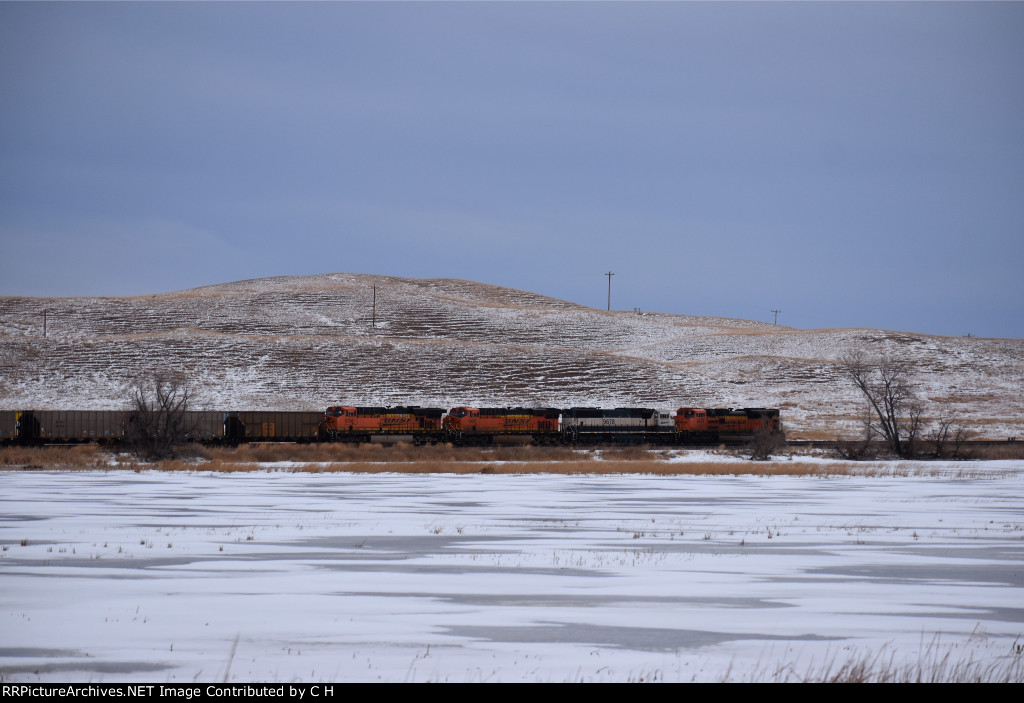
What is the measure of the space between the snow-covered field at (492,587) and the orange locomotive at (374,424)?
105ft

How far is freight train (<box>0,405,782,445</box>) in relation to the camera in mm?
58406

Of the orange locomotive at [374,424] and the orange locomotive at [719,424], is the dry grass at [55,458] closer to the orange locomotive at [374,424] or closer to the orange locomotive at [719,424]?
the orange locomotive at [374,424]

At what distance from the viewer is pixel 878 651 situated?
Answer: 32.3 ft

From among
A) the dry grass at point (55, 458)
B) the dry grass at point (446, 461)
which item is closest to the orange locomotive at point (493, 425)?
the dry grass at point (446, 461)

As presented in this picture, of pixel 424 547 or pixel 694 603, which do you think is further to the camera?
pixel 424 547

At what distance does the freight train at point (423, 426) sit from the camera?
58.4 metres

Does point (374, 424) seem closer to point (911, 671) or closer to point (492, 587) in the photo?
point (492, 587)

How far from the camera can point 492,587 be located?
13570 mm

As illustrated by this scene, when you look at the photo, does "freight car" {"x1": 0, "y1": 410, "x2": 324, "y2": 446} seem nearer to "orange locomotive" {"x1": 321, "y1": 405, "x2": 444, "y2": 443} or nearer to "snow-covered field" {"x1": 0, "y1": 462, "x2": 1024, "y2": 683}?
"orange locomotive" {"x1": 321, "y1": 405, "x2": 444, "y2": 443}

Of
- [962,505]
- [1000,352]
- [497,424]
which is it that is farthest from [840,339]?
[962,505]

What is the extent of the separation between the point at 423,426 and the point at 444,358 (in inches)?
1876

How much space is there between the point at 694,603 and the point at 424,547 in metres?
6.54

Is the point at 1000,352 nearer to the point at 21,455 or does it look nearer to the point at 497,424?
the point at 497,424

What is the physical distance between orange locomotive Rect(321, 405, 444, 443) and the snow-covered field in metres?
31.9
